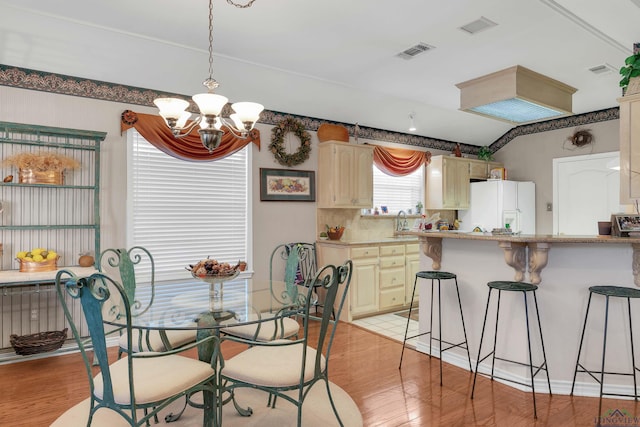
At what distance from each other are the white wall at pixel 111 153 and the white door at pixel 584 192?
167 inches

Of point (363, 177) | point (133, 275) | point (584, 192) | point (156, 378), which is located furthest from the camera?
point (584, 192)

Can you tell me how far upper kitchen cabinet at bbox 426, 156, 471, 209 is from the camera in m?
6.36

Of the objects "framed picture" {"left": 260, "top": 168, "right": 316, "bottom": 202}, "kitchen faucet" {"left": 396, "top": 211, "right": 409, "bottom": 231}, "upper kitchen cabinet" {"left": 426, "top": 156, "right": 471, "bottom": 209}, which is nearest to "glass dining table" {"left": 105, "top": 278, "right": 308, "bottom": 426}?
"framed picture" {"left": 260, "top": 168, "right": 316, "bottom": 202}

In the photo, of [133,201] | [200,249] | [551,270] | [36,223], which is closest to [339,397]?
[551,270]

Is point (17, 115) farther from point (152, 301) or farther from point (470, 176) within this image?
point (470, 176)

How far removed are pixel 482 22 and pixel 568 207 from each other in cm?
399

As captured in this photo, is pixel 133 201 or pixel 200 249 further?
pixel 200 249

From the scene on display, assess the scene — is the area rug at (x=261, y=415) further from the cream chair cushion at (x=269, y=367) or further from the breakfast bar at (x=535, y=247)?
the breakfast bar at (x=535, y=247)

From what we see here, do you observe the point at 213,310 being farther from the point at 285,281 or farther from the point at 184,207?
the point at 184,207

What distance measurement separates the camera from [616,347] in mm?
2848

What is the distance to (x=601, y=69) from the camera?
438 cm

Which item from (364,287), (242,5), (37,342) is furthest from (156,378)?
(364,287)

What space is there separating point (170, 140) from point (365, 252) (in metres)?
2.54

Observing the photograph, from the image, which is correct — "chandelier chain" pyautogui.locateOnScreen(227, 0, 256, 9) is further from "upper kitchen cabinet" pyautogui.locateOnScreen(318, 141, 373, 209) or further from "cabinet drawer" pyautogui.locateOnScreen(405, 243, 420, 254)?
"cabinet drawer" pyautogui.locateOnScreen(405, 243, 420, 254)
